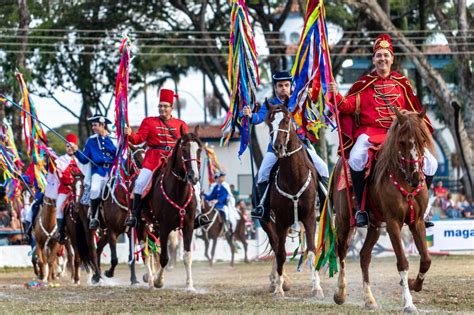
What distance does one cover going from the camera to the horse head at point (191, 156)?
1652 centimetres

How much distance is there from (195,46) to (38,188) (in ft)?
57.9

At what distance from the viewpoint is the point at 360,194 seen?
1291cm

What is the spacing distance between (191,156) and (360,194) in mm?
4204

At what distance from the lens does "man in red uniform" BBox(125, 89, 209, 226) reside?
18.0 m

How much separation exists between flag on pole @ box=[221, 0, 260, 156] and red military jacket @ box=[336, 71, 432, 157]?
398 cm

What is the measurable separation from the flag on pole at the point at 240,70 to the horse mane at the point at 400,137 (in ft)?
16.5

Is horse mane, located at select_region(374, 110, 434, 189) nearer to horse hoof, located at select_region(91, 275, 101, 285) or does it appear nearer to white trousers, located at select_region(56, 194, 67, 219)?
horse hoof, located at select_region(91, 275, 101, 285)

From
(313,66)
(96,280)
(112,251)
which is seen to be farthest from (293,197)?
(96,280)

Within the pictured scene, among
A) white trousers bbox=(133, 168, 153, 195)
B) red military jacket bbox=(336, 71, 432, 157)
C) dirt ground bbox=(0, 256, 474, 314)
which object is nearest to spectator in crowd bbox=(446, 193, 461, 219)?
dirt ground bbox=(0, 256, 474, 314)

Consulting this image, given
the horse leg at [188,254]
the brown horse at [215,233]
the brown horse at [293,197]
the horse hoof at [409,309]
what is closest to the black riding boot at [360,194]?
the horse hoof at [409,309]

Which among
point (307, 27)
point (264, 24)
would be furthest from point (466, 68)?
point (307, 27)

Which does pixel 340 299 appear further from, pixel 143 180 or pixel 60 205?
pixel 60 205

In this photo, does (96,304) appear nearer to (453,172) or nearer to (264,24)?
(264,24)

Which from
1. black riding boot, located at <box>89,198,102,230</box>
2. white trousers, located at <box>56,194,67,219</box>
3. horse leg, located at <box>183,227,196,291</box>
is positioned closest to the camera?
horse leg, located at <box>183,227,196,291</box>
